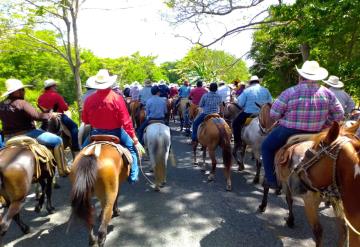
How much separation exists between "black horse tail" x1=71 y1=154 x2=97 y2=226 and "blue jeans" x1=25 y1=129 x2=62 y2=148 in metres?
2.11

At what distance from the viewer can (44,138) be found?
5914mm

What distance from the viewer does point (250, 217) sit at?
5.68 m

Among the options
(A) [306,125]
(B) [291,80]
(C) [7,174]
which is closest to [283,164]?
(A) [306,125]

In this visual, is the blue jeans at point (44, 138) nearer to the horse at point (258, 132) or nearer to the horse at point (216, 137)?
the horse at point (216, 137)

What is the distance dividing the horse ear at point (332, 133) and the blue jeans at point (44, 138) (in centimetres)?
462

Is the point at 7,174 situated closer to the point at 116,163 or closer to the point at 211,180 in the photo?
the point at 116,163

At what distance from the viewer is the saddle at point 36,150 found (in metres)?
5.06

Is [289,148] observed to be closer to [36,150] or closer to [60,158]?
[36,150]

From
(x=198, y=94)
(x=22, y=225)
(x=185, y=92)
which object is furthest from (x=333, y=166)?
(x=185, y=92)

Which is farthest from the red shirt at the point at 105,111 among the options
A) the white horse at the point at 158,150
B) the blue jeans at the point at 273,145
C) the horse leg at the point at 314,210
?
the horse leg at the point at 314,210

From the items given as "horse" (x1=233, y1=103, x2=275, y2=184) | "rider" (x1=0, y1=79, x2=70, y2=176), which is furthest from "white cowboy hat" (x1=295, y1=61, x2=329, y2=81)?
"rider" (x1=0, y1=79, x2=70, y2=176)

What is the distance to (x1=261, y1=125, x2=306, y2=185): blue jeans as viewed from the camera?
474 cm

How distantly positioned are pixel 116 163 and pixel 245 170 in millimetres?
5017

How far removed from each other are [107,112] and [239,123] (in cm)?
469
